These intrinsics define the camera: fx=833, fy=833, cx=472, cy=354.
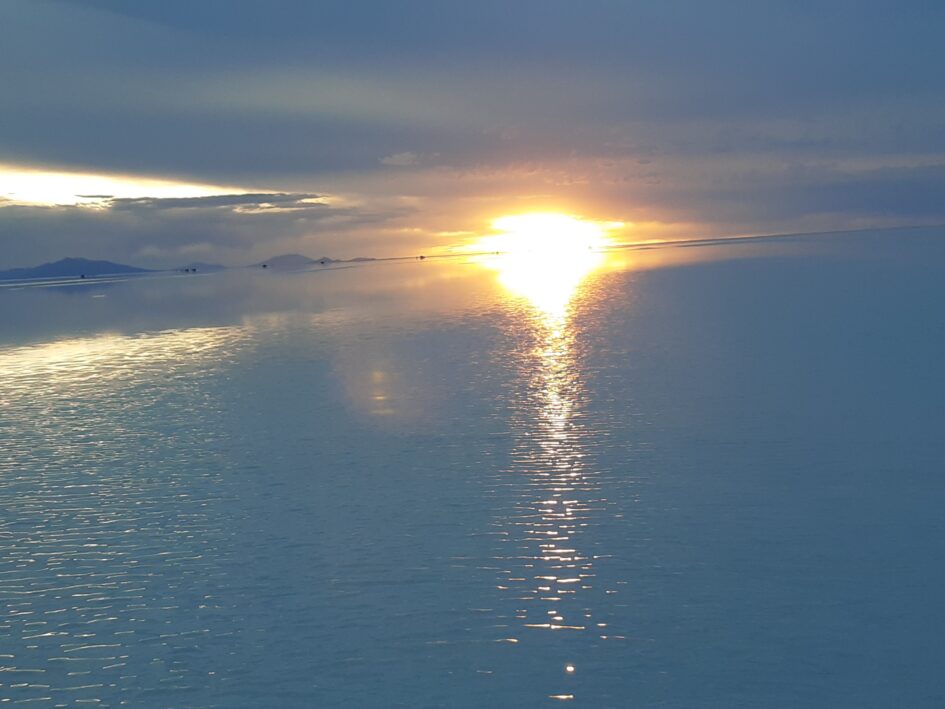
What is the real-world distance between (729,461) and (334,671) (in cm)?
1221

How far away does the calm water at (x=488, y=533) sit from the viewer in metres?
11.6

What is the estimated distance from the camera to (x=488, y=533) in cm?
1642

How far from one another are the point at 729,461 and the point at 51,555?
50.0 ft

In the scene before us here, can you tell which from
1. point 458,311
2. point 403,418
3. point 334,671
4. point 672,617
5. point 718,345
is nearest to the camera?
point 334,671

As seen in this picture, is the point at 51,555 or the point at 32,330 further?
the point at 32,330

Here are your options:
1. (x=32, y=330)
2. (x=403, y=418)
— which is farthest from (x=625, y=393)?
(x=32, y=330)

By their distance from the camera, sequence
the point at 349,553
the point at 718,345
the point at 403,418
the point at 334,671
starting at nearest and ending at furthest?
the point at 334,671
the point at 349,553
the point at 403,418
the point at 718,345

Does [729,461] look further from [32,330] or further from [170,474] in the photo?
[32,330]

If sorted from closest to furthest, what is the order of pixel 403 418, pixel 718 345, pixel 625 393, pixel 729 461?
pixel 729 461 < pixel 403 418 < pixel 625 393 < pixel 718 345

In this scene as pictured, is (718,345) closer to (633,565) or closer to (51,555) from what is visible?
(633,565)

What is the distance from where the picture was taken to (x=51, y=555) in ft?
53.7

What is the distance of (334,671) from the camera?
38.6 ft

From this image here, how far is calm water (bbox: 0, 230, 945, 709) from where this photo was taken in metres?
11.6

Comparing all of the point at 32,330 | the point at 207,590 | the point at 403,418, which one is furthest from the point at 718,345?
the point at 32,330
